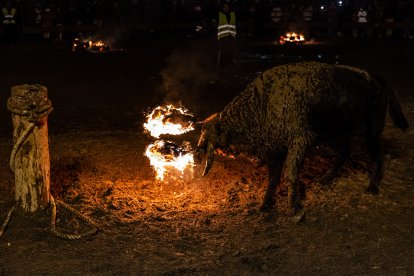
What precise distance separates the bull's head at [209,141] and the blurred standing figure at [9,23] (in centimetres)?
2169

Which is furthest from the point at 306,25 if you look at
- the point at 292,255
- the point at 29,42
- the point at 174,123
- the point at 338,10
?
the point at 292,255

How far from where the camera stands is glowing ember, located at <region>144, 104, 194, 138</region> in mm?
9473

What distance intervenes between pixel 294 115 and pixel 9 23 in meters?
23.1

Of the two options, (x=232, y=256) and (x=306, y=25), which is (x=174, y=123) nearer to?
(x=232, y=256)

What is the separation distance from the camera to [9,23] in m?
25.5

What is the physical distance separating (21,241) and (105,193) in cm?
146

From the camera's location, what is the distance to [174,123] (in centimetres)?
973

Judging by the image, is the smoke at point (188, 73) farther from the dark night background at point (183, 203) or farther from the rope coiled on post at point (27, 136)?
the rope coiled on post at point (27, 136)

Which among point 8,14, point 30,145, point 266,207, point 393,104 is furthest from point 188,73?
point 8,14

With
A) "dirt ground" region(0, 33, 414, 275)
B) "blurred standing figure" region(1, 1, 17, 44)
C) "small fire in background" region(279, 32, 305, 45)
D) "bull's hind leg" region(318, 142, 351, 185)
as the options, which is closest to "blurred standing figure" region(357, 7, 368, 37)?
"small fire in background" region(279, 32, 305, 45)

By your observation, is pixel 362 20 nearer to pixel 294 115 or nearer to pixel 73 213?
pixel 294 115

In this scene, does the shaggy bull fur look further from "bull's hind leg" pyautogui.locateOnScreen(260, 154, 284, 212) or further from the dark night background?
the dark night background

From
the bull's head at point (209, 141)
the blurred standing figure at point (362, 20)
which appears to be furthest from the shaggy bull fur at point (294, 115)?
the blurred standing figure at point (362, 20)

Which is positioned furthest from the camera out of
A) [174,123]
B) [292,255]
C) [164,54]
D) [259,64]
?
[164,54]
